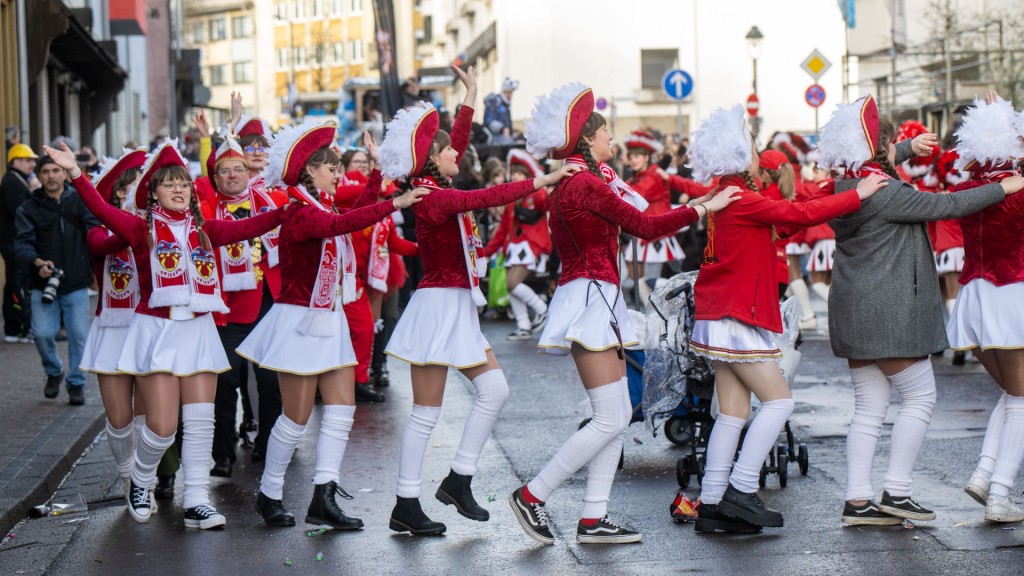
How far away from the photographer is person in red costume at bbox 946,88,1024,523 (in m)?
6.93

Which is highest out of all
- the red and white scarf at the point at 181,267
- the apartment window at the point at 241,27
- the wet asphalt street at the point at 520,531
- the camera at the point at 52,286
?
the apartment window at the point at 241,27

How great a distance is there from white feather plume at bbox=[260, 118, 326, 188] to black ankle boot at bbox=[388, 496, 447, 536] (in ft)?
5.42

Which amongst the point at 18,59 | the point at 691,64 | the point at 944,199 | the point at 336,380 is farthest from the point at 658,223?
the point at 691,64

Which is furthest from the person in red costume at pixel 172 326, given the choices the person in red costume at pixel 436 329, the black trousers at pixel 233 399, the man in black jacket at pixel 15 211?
the man in black jacket at pixel 15 211

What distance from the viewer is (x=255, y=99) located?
108 metres

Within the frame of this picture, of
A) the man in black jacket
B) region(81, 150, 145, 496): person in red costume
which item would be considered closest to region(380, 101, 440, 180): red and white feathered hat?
region(81, 150, 145, 496): person in red costume

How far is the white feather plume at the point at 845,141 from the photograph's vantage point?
22.0 feet

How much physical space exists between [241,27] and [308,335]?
346 ft

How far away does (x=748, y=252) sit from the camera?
6609 millimetres

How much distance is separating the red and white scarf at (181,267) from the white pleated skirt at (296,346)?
35 centimetres

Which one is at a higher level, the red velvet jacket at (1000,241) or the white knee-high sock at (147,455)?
the red velvet jacket at (1000,241)

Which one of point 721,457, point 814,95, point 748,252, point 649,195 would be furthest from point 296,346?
point 814,95

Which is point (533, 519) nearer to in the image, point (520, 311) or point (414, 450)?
point (414, 450)

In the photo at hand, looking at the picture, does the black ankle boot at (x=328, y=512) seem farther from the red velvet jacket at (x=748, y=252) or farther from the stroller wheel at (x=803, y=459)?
the stroller wheel at (x=803, y=459)
